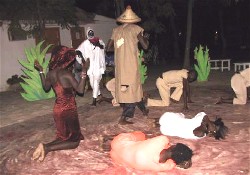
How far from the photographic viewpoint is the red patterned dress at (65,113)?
485cm

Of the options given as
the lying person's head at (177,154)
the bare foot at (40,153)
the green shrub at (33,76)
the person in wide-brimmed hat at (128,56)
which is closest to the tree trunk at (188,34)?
the green shrub at (33,76)

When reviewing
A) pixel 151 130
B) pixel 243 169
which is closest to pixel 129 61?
pixel 151 130

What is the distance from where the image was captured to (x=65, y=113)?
4859 mm

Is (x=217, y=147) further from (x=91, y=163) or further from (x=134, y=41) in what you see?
(x=134, y=41)

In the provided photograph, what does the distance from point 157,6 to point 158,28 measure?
1311mm

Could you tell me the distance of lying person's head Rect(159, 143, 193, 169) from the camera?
151 inches

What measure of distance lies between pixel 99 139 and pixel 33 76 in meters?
4.79

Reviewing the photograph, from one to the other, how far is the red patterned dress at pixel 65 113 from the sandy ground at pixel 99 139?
1.02 feet

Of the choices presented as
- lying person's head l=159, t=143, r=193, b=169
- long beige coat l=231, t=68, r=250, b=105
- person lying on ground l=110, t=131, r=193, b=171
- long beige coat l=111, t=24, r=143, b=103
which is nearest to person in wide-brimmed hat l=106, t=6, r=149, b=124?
long beige coat l=111, t=24, r=143, b=103

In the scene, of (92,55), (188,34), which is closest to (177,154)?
(92,55)

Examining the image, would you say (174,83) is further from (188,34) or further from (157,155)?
(188,34)

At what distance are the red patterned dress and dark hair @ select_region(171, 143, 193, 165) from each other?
1.74 metres

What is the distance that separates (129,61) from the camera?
19.7 ft

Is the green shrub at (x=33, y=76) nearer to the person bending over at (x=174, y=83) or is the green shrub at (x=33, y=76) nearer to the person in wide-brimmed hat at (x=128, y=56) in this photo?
the person bending over at (x=174, y=83)
